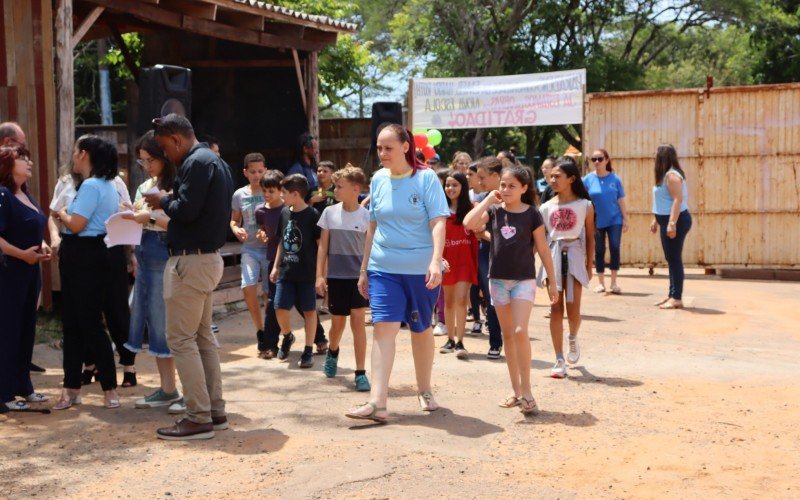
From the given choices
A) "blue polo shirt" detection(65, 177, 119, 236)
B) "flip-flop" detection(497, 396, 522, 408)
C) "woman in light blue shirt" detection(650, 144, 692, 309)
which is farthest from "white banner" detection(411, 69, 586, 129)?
"blue polo shirt" detection(65, 177, 119, 236)

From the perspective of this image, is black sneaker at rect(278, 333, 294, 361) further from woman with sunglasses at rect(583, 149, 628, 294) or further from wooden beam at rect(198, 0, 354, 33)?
woman with sunglasses at rect(583, 149, 628, 294)

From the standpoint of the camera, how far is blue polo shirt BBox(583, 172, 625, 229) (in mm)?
13312

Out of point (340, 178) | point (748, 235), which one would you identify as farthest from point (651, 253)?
point (340, 178)

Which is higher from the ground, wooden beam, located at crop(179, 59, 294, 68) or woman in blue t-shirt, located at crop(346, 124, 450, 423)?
wooden beam, located at crop(179, 59, 294, 68)

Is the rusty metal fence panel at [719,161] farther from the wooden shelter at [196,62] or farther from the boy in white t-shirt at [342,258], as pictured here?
the boy in white t-shirt at [342,258]

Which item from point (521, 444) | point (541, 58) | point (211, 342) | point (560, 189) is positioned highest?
point (541, 58)

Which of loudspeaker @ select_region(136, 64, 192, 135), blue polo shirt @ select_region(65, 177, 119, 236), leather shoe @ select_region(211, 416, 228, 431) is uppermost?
loudspeaker @ select_region(136, 64, 192, 135)

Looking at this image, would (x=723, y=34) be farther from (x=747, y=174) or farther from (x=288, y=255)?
(x=288, y=255)

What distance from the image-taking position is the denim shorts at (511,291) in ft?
23.0

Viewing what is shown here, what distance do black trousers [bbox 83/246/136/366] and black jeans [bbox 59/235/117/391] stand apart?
83 mm

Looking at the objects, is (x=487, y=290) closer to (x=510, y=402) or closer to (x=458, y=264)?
(x=458, y=264)

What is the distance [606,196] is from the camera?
1332 cm

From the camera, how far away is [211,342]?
6484mm

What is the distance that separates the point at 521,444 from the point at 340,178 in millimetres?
2813
